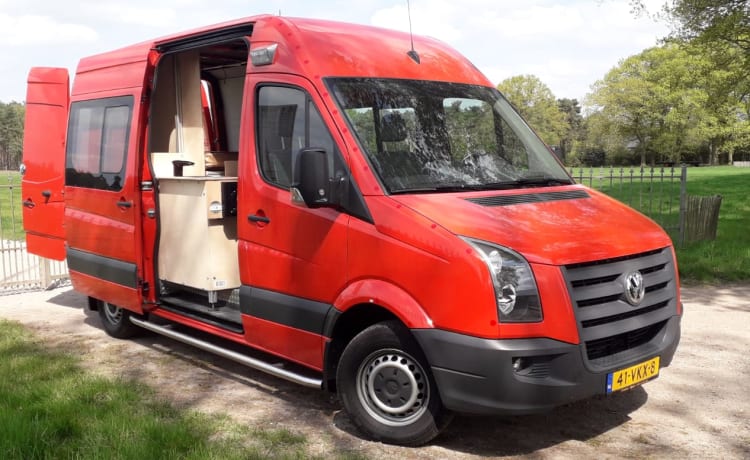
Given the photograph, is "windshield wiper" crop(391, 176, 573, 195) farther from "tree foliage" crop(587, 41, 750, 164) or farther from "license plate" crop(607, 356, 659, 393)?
"tree foliage" crop(587, 41, 750, 164)

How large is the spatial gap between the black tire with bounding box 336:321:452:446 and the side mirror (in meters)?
0.90

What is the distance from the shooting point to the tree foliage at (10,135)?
2975 inches

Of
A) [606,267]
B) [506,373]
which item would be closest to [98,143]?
[506,373]

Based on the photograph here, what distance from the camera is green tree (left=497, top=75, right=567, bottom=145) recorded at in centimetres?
7219

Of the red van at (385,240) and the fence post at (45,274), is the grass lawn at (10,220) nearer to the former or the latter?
the fence post at (45,274)

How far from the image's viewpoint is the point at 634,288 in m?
4.46

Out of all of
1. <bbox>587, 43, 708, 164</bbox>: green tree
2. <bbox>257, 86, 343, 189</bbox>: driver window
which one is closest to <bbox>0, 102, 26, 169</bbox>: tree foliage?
<bbox>587, 43, 708, 164</bbox>: green tree

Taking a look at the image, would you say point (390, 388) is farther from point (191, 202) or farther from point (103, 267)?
point (103, 267)

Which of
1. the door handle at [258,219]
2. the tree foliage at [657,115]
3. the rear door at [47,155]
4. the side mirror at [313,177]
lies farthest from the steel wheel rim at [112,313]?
the tree foliage at [657,115]

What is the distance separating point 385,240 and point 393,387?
947mm

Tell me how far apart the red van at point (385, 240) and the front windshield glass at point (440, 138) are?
0.02m

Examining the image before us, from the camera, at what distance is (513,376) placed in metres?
4.05

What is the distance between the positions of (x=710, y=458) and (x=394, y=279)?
7.34 feet

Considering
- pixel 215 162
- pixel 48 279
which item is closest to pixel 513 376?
pixel 215 162
